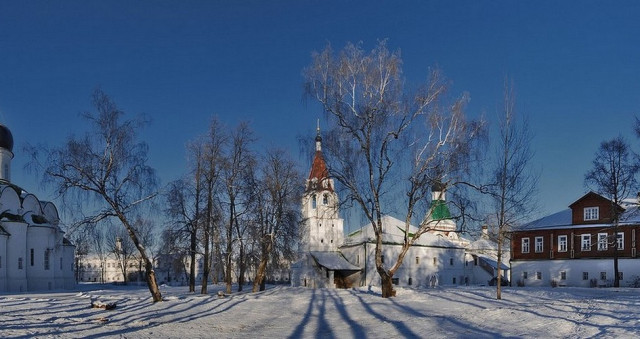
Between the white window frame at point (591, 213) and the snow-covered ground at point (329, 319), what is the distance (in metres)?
24.5

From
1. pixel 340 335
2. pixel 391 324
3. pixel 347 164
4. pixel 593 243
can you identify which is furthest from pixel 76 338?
pixel 593 243

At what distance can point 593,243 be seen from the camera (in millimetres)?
46781

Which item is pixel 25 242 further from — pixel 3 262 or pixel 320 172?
pixel 320 172

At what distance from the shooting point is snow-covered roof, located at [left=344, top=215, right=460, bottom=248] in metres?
58.2

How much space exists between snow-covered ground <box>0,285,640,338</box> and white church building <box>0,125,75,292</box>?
19.3 meters

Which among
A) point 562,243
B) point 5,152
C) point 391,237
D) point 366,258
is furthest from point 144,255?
point 562,243

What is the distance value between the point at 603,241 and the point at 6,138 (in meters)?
49.8

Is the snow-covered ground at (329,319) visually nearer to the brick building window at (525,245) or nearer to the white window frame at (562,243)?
the white window frame at (562,243)

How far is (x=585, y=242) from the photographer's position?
47781mm

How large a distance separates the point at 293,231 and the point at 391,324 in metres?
19.1

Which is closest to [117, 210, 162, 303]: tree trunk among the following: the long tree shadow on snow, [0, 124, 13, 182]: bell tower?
the long tree shadow on snow

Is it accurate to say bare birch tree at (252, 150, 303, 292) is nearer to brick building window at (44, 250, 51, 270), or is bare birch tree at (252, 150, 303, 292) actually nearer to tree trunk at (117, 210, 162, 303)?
tree trunk at (117, 210, 162, 303)

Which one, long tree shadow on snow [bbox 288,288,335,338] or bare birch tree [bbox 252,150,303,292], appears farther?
bare birch tree [bbox 252,150,303,292]

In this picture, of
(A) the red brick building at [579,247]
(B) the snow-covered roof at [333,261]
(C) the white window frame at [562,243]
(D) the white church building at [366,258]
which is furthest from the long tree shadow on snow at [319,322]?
(C) the white window frame at [562,243]
